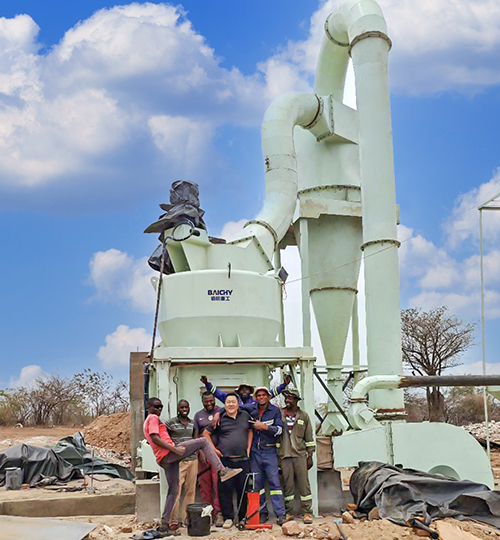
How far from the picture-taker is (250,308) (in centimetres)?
1127

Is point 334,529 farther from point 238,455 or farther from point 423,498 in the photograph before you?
point 238,455

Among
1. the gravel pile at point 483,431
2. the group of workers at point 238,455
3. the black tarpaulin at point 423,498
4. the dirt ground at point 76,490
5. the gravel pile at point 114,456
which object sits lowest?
the gravel pile at point 483,431

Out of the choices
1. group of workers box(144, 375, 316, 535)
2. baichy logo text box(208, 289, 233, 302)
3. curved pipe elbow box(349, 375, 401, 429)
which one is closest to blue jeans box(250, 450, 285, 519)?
group of workers box(144, 375, 316, 535)

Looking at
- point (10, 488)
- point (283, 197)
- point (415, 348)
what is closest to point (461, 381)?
point (283, 197)

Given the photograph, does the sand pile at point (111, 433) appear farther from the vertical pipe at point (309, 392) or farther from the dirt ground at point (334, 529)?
the dirt ground at point (334, 529)

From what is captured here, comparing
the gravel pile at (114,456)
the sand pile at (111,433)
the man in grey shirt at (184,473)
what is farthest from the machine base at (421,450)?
the sand pile at (111,433)

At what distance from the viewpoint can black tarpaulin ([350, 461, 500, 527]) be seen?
340 inches

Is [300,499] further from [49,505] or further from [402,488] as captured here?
[49,505]

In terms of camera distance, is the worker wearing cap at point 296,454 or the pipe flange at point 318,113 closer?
the worker wearing cap at point 296,454

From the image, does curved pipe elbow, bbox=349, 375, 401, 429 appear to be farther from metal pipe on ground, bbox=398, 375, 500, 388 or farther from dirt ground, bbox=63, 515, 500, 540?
dirt ground, bbox=63, 515, 500, 540

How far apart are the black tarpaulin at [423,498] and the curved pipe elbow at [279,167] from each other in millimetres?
4843

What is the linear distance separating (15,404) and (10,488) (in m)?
20.4

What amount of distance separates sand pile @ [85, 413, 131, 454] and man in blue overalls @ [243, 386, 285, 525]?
43.6 ft

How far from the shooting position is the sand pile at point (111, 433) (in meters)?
22.4
